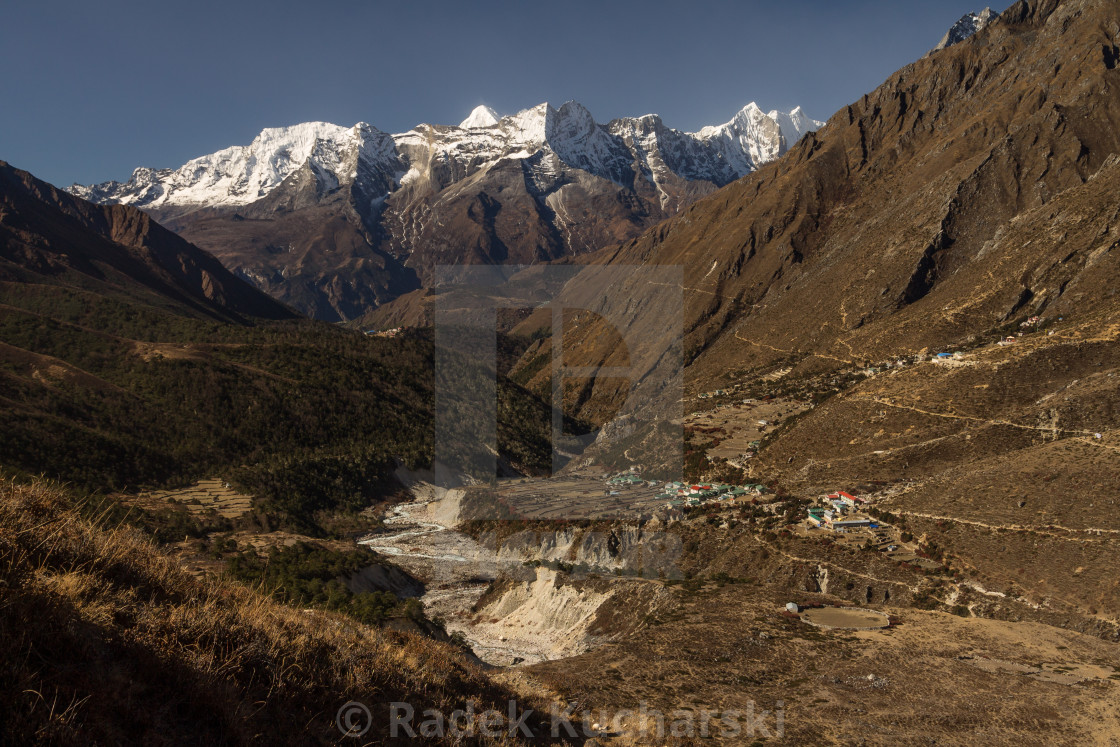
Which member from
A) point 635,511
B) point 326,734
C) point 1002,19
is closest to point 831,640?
point 326,734

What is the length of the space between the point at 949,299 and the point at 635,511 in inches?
2063

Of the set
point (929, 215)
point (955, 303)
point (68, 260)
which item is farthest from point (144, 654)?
point (68, 260)

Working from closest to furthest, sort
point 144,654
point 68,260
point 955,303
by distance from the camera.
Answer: point 144,654, point 955,303, point 68,260

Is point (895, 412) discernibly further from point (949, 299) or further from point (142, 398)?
point (142, 398)

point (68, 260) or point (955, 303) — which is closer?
point (955, 303)

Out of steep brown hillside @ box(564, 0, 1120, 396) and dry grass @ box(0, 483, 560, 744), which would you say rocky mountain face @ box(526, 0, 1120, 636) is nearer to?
steep brown hillside @ box(564, 0, 1120, 396)

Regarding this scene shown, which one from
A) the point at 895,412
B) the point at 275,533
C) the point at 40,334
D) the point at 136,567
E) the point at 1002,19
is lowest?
the point at 275,533

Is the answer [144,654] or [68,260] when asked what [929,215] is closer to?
[144,654]

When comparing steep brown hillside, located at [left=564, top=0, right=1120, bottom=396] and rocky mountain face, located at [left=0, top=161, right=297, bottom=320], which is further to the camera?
rocky mountain face, located at [left=0, top=161, right=297, bottom=320]

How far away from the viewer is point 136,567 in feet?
28.3

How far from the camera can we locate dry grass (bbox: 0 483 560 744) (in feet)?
18.6

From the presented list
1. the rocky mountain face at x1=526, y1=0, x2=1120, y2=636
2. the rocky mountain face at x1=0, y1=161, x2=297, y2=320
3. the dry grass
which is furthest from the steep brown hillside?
the rocky mountain face at x1=0, y1=161, x2=297, y2=320

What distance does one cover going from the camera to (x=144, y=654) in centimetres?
698

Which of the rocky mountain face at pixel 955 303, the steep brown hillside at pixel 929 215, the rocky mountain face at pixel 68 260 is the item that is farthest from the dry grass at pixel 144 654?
the rocky mountain face at pixel 68 260
